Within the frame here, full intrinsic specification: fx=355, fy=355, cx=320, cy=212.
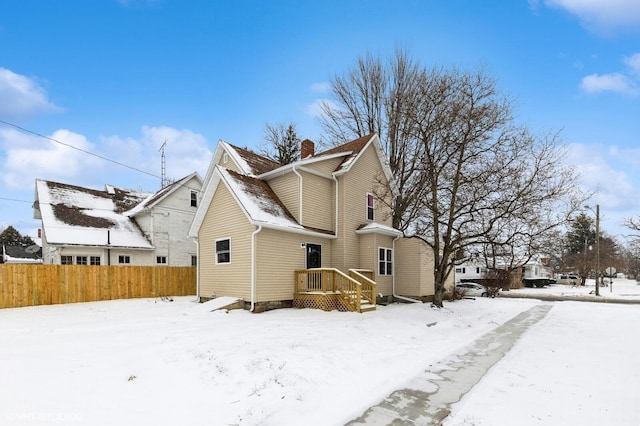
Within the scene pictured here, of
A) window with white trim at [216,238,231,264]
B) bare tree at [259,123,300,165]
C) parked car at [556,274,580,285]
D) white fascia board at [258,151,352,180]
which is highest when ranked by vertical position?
bare tree at [259,123,300,165]

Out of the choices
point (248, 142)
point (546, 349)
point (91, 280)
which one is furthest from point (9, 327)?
point (248, 142)

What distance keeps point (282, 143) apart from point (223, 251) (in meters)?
19.4

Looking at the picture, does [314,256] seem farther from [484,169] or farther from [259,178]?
[484,169]

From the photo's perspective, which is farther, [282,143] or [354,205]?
[282,143]

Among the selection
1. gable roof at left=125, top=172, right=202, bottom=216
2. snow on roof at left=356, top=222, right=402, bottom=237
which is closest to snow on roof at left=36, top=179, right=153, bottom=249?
gable roof at left=125, top=172, right=202, bottom=216

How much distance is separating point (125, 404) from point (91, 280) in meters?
13.3

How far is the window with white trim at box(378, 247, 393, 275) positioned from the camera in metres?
17.4

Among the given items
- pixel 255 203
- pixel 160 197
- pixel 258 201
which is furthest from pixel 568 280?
pixel 160 197

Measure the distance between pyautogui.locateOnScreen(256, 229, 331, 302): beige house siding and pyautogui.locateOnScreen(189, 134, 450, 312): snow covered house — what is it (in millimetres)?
38

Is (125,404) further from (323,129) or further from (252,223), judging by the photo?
(323,129)

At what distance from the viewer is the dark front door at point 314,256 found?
50.5 feet

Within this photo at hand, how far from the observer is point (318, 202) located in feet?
52.8

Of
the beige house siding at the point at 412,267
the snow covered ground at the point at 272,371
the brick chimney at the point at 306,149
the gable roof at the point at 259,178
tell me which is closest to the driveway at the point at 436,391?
the snow covered ground at the point at 272,371

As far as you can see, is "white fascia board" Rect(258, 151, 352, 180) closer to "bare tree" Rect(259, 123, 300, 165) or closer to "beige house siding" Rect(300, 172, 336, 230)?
"beige house siding" Rect(300, 172, 336, 230)
